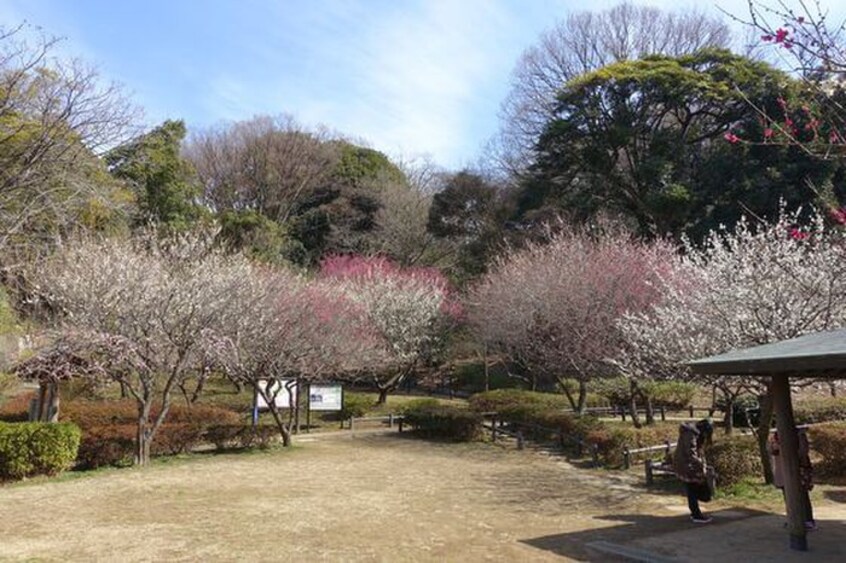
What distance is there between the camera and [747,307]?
11914 millimetres

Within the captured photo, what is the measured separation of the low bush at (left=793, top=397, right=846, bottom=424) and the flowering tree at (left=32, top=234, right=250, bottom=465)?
14.7 metres

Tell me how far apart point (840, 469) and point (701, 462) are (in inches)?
210

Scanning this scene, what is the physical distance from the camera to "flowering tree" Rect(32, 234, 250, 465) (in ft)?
48.3

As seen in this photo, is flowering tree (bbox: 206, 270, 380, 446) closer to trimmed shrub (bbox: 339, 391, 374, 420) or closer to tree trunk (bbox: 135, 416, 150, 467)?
tree trunk (bbox: 135, 416, 150, 467)

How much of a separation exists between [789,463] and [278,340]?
1319 centimetres

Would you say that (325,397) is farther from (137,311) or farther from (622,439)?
(622,439)

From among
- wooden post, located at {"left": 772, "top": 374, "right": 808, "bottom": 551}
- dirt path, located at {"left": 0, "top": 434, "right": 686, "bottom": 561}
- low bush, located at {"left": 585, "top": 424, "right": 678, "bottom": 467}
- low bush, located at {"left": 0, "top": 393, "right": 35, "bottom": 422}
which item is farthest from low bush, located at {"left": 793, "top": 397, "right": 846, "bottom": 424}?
low bush, located at {"left": 0, "top": 393, "right": 35, "bottom": 422}

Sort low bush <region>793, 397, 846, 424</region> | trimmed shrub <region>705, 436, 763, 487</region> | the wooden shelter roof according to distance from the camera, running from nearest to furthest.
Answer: the wooden shelter roof → trimmed shrub <region>705, 436, 763, 487</region> → low bush <region>793, 397, 846, 424</region>

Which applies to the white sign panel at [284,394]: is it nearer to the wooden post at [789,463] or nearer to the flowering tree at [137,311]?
the flowering tree at [137,311]

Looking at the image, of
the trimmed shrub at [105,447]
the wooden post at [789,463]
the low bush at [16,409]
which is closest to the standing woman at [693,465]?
the wooden post at [789,463]

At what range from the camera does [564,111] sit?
32.2 metres

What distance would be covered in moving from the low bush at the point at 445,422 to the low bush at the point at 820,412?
27.8 ft

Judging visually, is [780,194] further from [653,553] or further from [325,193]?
[325,193]

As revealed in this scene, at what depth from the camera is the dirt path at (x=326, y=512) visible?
7.62 meters
